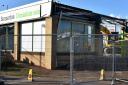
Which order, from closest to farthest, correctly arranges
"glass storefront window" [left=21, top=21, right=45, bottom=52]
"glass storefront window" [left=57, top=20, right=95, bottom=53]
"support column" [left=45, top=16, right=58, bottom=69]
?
1. "glass storefront window" [left=57, top=20, right=95, bottom=53]
2. "support column" [left=45, top=16, right=58, bottom=69]
3. "glass storefront window" [left=21, top=21, right=45, bottom=52]

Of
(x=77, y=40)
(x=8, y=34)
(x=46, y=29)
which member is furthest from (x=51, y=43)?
(x=77, y=40)

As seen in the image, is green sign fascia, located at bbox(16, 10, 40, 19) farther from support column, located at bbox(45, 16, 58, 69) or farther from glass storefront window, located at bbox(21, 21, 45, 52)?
support column, located at bbox(45, 16, 58, 69)

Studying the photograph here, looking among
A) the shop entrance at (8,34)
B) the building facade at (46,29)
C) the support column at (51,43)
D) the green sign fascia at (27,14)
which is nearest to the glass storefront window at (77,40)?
the building facade at (46,29)

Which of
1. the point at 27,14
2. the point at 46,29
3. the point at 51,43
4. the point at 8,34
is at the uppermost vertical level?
the point at 27,14

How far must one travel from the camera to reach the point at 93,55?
2492 centimetres

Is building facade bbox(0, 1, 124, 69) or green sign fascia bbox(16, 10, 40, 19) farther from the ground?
green sign fascia bbox(16, 10, 40, 19)

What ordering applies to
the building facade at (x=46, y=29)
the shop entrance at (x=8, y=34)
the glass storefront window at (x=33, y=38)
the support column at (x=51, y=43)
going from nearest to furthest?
the support column at (x=51, y=43)
the building facade at (x=46, y=29)
the glass storefront window at (x=33, y=38)
the shop entrance at (x=8, y=34)

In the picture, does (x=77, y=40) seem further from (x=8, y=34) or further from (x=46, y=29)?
(x=8, y=34)

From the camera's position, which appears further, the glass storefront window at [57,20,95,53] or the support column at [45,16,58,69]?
the support column at [45,16,58,69]

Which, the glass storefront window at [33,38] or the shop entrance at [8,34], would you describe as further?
the shop entrance at [8,34]

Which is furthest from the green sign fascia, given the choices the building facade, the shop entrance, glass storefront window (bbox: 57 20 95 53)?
glass storefront window (bbox: 57 20 95 53)

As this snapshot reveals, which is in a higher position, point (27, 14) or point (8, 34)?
point (27, 14)

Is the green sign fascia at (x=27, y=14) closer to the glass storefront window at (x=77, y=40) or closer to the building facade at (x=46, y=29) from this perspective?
the building facade at (x=46, y=29)

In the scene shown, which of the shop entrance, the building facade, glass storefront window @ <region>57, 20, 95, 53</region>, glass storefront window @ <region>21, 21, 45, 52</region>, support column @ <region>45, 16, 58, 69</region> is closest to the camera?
glass storefront window @ <region>57, 20, 95, 53</region>
